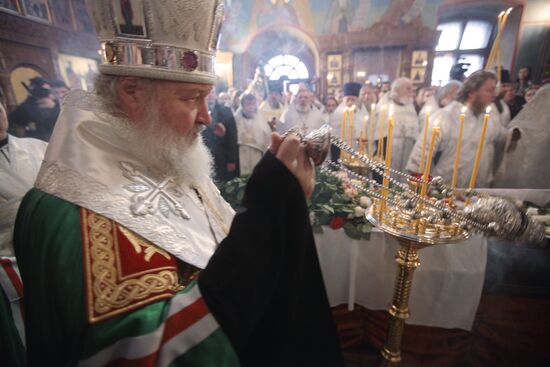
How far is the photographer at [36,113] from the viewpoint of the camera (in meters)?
2.40

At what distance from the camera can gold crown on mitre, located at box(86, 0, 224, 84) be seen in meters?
0.96

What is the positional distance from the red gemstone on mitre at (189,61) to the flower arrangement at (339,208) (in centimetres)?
120

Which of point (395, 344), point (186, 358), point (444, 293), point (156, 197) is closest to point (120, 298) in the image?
point (186, 358)

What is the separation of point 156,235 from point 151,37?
2.45ft

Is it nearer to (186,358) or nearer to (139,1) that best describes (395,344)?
(186,358)

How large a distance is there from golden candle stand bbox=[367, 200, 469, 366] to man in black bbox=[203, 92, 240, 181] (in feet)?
9.73

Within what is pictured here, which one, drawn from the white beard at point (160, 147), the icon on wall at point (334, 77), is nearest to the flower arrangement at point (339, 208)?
the white beard at point (160, 147)

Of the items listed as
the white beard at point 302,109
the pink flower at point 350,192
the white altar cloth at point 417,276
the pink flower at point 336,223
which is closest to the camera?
the white altar cloth at point 417,276

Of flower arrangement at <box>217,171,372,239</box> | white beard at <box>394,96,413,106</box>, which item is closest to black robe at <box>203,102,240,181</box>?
flower arrangement at <box>217,171,372,239</box>

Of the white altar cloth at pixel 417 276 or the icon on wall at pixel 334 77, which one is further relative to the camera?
the icon on wall at pixel 334 77

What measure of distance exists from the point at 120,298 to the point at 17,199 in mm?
1673

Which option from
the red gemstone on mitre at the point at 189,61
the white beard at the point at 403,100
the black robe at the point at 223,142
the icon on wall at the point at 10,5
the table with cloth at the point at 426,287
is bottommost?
the table with cloth at the point at 426,287

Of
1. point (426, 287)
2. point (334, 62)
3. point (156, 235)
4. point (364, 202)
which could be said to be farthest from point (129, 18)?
point (334, 62)

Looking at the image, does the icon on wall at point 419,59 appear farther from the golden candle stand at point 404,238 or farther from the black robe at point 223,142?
the golden candle stand at point 404,238
